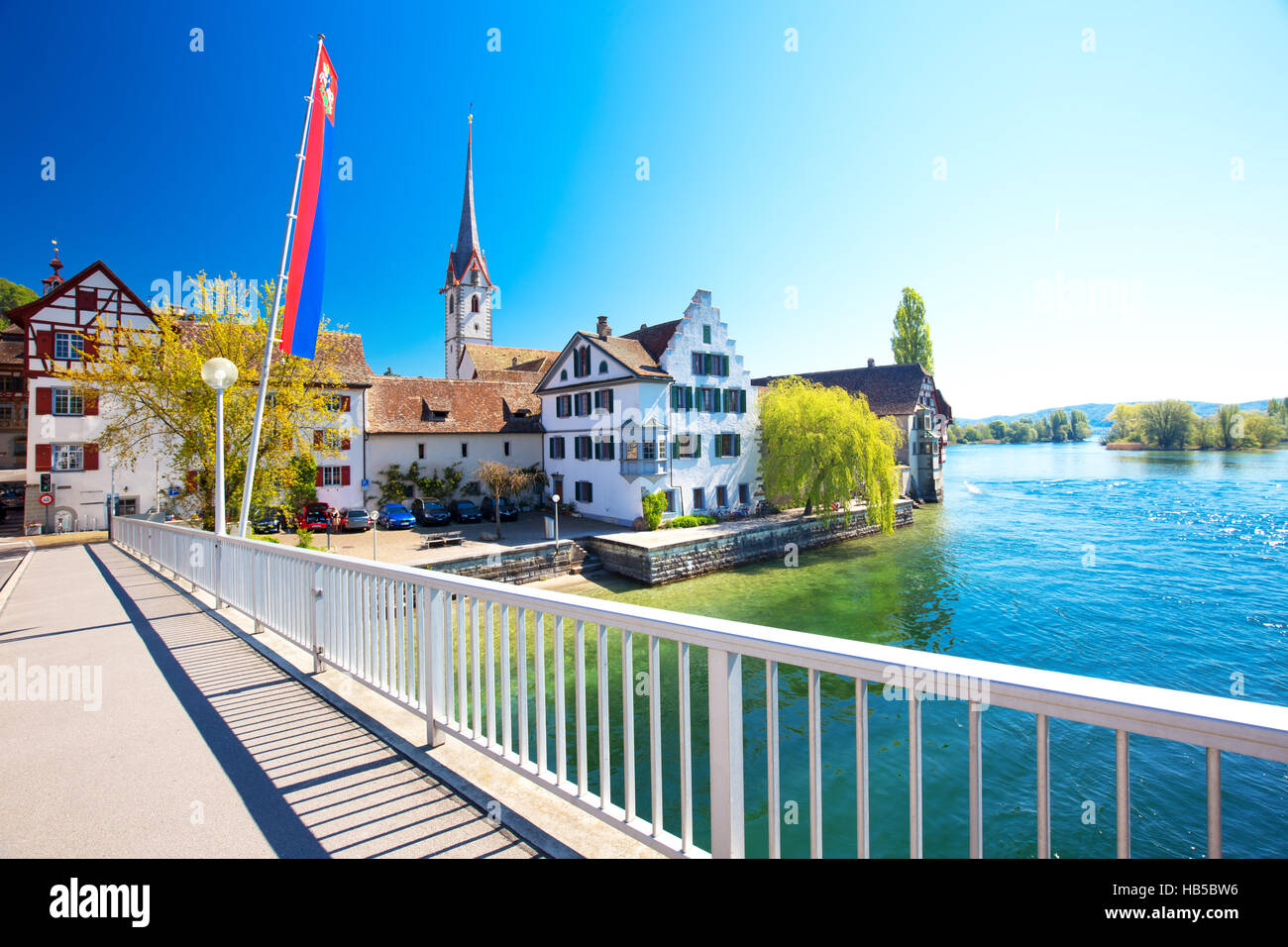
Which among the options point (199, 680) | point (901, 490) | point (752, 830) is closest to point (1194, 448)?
point (901, 490)

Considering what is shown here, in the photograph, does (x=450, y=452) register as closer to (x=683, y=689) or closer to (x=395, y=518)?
(x=395, y=518)

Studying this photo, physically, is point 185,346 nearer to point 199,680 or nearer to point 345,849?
point 199,680

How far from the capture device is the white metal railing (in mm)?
1488

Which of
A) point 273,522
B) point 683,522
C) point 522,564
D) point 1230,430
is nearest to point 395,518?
point 273,522

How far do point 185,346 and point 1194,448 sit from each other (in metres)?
120

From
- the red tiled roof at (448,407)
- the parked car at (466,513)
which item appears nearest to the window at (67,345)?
the red tiled roof at (448,407)

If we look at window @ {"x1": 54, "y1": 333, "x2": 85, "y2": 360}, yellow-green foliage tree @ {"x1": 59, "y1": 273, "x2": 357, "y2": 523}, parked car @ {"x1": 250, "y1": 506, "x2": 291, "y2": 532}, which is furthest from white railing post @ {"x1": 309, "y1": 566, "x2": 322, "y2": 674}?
window @ {"x1": 54, "y1": 333, "x2": 85, "y2": 360}

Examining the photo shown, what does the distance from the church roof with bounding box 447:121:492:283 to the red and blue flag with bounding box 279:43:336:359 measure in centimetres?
4735

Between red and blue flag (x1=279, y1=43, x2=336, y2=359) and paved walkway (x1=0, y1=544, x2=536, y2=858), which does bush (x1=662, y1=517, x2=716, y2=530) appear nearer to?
red and blue flag (x1=279, y1=43, x2=336, y2=359)

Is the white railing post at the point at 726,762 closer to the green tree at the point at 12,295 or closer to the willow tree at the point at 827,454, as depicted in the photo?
the willow tree at the point at 827,454

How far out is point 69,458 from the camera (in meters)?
24.5

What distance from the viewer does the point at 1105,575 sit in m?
22.8

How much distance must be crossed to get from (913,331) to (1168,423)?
2359 inches

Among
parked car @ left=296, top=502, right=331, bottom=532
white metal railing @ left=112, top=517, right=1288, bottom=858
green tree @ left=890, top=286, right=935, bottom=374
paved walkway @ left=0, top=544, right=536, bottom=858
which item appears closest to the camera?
white metal railing @ left=112, top=517, right=1288, bottom=858
